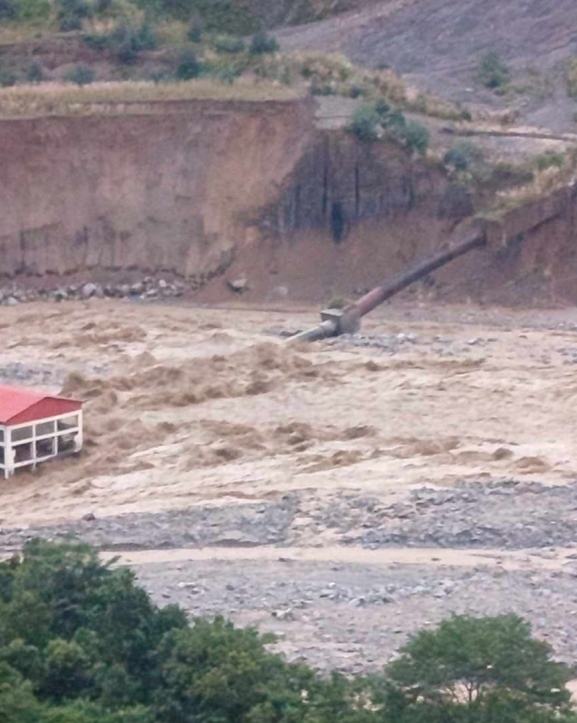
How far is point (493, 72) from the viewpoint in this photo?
47.0m

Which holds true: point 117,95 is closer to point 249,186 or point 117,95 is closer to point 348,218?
point 249,186

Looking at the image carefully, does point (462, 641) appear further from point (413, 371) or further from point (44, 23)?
point (44, 23)

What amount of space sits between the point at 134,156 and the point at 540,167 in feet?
31.4

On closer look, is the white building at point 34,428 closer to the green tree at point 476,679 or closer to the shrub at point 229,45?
the green tree at point 476,679

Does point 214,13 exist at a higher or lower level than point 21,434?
higher

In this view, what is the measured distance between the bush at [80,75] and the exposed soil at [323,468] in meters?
10.2

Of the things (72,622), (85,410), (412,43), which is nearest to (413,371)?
(85,410)

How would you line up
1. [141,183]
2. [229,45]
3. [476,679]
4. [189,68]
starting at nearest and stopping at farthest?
[476,679], [141,183], [189,68], [229,45]

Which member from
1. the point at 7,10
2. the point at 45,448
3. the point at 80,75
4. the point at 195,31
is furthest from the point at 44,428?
the point at 7,10

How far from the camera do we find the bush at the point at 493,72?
4656 cm

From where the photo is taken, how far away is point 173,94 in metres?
38.6

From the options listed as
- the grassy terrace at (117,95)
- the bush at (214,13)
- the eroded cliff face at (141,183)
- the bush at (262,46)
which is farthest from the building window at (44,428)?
the bush at (214,13)

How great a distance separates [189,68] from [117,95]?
4731mm

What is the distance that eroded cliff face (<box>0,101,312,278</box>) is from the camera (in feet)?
121
